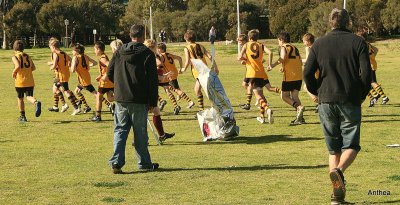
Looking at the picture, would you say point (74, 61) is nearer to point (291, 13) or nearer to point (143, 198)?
point (143, 198)

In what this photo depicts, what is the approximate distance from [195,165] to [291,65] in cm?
577

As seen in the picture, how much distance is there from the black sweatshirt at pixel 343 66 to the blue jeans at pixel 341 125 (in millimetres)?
81

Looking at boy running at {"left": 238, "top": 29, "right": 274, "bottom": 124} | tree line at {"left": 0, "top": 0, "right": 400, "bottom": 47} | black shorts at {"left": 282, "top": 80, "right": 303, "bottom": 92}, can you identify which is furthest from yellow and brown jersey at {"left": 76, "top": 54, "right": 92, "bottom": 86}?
tree line at {"left": 0, "top": 0, "right": 400, "bottom": 47}

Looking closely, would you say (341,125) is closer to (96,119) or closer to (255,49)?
(255,49)

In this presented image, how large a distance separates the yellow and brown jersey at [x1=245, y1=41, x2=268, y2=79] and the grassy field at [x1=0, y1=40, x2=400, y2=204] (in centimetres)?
105

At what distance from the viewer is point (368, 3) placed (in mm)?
76438

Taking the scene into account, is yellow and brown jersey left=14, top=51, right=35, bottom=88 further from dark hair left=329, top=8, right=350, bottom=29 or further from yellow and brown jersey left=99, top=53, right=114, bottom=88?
dark hair left=329, top=8, right=350, bottom=29

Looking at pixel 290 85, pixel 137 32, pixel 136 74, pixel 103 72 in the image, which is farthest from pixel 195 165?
pixel 103 72

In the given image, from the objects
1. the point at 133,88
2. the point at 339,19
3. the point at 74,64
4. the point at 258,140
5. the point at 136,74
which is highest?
the point at 339,19

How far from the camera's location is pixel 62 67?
19.1 meters

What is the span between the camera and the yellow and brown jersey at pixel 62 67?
62.1ft

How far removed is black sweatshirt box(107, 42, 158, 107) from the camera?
10367 millimetres

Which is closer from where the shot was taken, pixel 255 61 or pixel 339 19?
pixel 339 19

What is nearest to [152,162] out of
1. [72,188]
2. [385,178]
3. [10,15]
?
[72,188]
